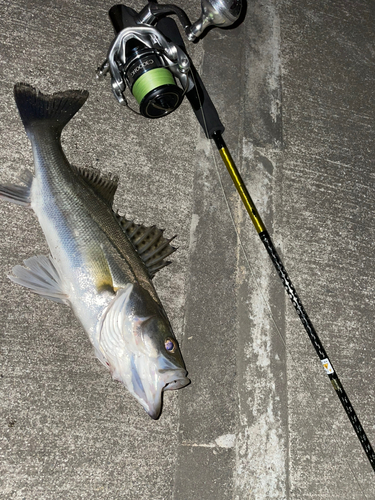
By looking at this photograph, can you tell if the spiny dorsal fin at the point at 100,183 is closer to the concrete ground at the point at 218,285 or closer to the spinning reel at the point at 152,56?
the concrete ground at the point at 218,285

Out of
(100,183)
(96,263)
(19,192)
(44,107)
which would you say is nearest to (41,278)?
(96,263)

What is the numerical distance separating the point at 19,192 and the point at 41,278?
472 mm

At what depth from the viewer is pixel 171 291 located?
242 cm

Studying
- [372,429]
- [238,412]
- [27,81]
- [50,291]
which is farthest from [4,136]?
[372,429]

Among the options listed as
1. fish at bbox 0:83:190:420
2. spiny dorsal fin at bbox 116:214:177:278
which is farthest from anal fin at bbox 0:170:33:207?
spiny dorsal fin at bbox 116:214:177:278

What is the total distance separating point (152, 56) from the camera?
2219mm

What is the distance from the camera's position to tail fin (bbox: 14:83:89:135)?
222 centimetres

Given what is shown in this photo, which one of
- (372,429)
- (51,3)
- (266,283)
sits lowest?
(372,429)

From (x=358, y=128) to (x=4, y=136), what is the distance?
2.45 m

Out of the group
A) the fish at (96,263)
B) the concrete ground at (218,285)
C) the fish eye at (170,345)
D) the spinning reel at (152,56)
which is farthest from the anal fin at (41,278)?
the spinning reel at (152,56)

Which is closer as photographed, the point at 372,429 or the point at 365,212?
the point at 372,429

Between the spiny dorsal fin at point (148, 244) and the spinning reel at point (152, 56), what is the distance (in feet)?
2.16

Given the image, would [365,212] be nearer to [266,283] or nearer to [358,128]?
[358,128]

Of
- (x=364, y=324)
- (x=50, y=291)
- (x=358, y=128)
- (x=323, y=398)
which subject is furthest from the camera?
(x=358, y=128)
